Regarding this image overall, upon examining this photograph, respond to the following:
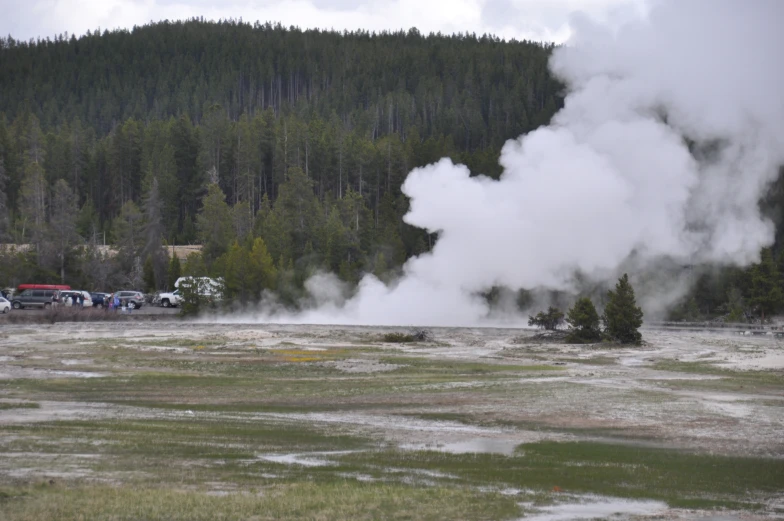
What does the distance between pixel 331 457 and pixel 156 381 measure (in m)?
16.0

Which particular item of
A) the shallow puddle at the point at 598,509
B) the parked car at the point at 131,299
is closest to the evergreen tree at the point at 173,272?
the parked car at the point at 131,299

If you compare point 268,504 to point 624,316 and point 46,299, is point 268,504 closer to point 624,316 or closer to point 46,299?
point 624,316

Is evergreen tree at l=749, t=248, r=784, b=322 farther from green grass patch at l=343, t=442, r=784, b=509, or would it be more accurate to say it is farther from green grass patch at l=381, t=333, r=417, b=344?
green grass patch at l=343, t=442, r=784, b=509

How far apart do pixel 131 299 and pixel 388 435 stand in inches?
2464

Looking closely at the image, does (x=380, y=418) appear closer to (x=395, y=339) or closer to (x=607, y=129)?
(x=395, y=339)

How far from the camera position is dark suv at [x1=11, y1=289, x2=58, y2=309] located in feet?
258

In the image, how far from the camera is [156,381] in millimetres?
36062

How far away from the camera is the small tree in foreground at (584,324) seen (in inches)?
2172

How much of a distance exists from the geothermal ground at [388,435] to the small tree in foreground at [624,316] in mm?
6384

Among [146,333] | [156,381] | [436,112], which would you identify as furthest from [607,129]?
[436,112]

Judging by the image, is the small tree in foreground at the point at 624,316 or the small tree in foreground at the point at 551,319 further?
the small tree in foreground at the point at 551,319

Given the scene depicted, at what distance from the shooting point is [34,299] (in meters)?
78.9

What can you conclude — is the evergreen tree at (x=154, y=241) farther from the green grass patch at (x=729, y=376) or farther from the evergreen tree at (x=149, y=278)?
the green grass patch at (x=729, y=376)

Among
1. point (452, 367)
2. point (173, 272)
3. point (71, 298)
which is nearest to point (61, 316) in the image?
point (71, 298)
